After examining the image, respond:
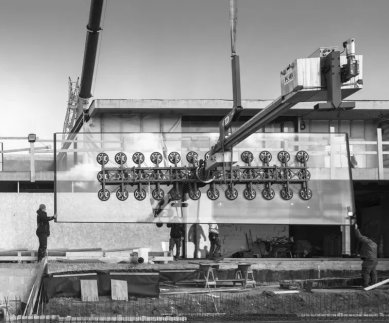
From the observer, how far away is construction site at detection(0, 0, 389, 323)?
1852cm

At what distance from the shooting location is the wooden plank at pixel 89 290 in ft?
65.6

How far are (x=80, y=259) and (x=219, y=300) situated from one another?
5.94 metres

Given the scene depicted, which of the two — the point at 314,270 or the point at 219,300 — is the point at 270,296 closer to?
the point at 219,300

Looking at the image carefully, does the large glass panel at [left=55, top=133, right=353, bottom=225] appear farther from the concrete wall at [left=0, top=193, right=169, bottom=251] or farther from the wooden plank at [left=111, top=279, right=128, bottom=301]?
the concrete wall at [left=0, top=193, right=169, bottom=251]

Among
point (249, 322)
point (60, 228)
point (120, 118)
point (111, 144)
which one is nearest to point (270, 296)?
point (249, 322)

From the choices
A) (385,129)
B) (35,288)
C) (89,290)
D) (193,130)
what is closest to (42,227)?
(35,288)

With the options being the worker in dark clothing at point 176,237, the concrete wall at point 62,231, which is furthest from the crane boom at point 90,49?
the worker in dark clothing at point 176,237

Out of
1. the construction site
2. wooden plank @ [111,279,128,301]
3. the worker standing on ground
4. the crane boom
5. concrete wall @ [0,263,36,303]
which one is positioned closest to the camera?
Result: the construction site

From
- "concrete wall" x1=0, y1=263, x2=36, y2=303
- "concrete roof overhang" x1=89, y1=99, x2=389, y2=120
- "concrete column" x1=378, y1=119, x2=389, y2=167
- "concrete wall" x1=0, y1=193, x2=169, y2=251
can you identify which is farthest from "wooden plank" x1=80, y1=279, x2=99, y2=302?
"concrete column" x1=378, y1=119, x2=389, y2=167

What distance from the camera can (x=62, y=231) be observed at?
27406mm

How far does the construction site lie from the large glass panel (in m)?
0.03

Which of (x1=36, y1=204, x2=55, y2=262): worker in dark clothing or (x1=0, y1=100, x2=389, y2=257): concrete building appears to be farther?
(x1=0, y1=100, x2=389, y2=257): concrete building

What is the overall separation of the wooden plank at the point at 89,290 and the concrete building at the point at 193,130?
730cm

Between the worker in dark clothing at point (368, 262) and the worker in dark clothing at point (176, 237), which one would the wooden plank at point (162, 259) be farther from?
the worker in dark clothing at point (368, 262)
